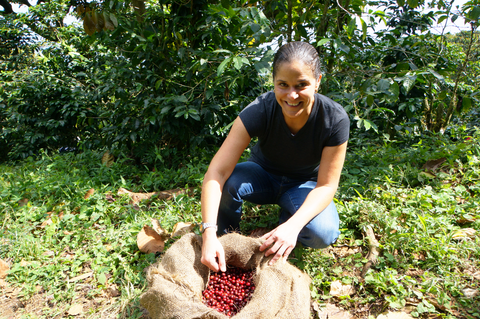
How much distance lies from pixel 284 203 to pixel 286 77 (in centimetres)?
77

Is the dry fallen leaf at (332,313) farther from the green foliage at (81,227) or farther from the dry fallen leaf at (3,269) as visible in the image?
the dry fallen leaf at (3,269)

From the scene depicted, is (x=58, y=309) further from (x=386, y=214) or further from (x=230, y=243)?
(x=386, y=214)

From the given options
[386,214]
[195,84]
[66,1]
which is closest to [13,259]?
[195,84]

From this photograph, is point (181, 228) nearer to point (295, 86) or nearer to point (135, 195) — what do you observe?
point (135, 195)

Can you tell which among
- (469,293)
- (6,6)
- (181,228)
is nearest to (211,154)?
(181,228)

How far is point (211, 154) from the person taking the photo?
3551mm

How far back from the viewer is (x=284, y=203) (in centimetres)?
196

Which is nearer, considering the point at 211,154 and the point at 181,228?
the point at 181,228

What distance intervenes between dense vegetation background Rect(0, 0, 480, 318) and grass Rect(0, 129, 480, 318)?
0.03 feet

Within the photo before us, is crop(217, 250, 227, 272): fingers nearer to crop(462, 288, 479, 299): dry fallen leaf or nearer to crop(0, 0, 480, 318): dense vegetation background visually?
crop(0, 0, 480, 318): dense vegetation background

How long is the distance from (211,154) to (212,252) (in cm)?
206

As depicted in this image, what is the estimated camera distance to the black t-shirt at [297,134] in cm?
175

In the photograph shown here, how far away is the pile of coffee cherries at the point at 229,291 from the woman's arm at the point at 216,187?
101 millimetres

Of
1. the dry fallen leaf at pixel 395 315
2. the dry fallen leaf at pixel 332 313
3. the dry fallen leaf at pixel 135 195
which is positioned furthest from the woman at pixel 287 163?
the dry fallen leaf at pixel 135 195
